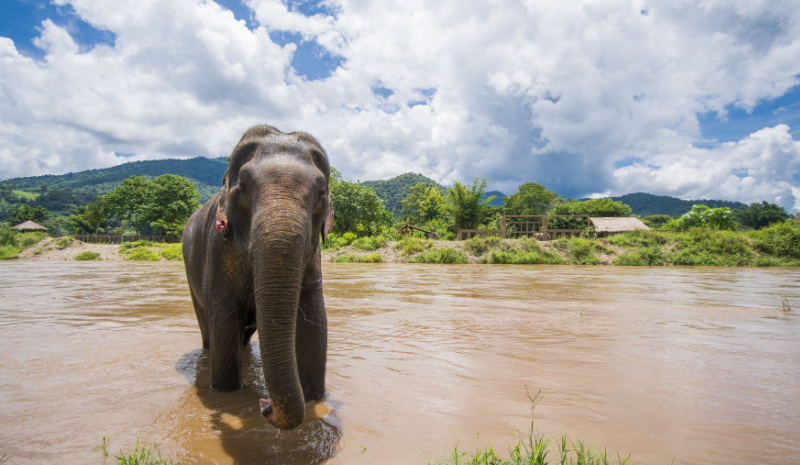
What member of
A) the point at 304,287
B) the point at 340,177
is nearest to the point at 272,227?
the point at 304,287

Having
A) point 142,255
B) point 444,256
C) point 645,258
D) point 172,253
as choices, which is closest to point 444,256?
point 444,256

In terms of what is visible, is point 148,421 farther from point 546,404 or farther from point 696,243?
point 696,243

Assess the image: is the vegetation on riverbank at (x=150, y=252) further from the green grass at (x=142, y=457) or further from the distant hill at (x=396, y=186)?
the distant hill at (x=396, y=186)

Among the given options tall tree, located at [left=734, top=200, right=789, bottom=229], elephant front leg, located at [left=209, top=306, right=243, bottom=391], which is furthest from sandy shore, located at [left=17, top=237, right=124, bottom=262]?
tall tree, located at [left=734, top=200, right=789, bottom=229]

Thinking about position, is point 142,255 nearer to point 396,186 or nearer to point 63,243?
point 63,243

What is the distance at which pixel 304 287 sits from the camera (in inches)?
138

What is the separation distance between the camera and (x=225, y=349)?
11.9 ft

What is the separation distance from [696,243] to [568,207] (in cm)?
5128

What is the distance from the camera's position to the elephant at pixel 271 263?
2564 mm

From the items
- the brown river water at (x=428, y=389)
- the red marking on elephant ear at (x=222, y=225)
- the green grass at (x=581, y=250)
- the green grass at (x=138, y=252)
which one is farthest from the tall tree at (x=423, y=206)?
the red marking on elephant ear at (x=222, y=225)

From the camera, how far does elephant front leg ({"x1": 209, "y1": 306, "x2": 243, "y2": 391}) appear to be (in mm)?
3518

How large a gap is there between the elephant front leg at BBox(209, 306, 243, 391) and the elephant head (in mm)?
504

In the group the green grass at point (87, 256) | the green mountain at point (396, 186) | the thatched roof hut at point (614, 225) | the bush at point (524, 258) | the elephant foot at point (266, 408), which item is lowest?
the green grass at point (87, 256)

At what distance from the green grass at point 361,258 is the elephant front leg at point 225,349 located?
1080 inches
